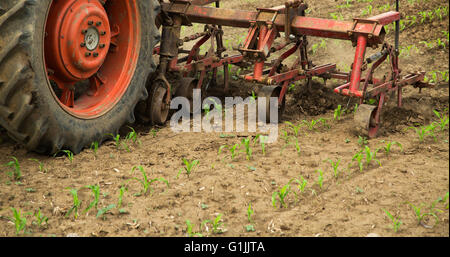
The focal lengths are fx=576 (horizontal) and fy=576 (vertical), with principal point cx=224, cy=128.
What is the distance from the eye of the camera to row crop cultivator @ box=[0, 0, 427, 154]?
405 centimetres

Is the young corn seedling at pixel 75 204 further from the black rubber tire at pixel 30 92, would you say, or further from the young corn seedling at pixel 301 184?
the young corn seedling at pixel 301 184

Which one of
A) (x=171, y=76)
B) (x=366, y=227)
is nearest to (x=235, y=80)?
(x=171, y=76)

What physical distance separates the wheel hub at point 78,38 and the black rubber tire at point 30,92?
0.33m

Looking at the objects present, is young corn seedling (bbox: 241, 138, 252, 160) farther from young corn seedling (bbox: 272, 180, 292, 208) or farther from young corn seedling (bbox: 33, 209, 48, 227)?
young corn seedling (bbox: 33, 209, 48, 227)

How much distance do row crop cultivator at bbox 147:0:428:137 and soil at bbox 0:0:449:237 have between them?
0.91ft

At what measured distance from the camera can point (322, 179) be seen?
4125 millimetres

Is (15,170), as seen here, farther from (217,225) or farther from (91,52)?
(217,225)

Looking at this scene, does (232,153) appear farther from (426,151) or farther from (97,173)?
(426,151)

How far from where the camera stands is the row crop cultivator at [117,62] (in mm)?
4051

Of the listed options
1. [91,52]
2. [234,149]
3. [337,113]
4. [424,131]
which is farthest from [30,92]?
[424,131]

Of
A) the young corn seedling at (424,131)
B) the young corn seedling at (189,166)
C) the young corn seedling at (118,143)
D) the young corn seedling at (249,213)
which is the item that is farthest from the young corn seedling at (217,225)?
the young corn seedling at (424,131)

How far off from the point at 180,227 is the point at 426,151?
2.17 m

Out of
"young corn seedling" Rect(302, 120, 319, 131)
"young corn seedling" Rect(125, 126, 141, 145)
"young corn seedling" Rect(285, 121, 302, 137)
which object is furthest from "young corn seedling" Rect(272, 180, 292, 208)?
"young corn seedling" Rect(125, 126, 141, 145)

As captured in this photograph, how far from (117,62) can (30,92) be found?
129cm
